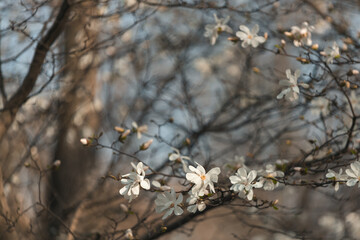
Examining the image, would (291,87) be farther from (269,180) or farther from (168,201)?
(168,201)

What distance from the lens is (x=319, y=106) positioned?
3.43 metres

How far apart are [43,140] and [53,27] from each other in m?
1.23

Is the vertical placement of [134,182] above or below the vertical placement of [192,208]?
above

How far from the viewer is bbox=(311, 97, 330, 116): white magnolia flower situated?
11.0 ft

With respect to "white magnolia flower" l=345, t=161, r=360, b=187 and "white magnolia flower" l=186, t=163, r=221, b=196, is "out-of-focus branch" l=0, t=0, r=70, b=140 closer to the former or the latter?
"white magnolia flower" l=186, t=163, r=221, b=196

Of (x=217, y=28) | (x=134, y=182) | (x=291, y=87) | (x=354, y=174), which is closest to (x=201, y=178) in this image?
(x=134, y=182)

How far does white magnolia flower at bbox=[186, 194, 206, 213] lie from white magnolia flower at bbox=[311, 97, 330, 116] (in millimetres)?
1670

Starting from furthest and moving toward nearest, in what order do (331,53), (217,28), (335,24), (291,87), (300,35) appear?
(335,24) → (217,28) → (300,35) → (331,53) → (291,87)

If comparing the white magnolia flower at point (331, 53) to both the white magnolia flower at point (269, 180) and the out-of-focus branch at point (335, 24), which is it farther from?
the white magnolia flower at point (269, 180)

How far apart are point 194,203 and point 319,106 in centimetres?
179

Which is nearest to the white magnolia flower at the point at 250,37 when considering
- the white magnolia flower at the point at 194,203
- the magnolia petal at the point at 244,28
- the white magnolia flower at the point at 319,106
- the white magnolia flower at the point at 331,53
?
the magnolia petal at the point at 244,28

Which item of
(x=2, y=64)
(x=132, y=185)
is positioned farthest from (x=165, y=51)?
(x=132, y=185)

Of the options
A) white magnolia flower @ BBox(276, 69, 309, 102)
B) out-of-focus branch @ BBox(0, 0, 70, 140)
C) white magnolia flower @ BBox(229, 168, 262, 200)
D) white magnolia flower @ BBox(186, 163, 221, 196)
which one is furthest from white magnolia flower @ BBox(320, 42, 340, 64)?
out-of-focus branch @ BBox(0, 0, 70, 140)

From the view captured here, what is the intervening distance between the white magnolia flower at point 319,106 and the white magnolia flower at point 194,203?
65.8 inches
